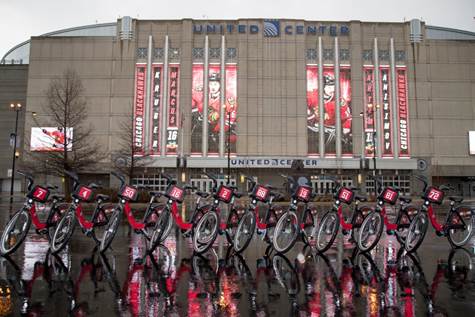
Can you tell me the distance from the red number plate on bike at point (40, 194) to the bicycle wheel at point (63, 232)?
0.55 m

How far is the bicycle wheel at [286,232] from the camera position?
24.3 ft

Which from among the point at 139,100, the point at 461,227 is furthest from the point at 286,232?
the point at 139,100

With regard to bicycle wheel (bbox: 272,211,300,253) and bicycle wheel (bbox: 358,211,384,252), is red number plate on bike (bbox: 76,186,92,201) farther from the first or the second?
bicycle wheel (bbox: 358,211,384,252)

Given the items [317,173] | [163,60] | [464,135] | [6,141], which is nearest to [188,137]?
[163,60]

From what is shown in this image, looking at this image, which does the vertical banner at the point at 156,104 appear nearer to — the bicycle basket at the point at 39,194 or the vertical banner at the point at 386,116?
the vertical banner at the point at 386,116

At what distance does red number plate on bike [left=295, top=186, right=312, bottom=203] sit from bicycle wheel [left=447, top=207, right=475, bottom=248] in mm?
3306

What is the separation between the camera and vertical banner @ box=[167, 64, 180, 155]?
5012 cm

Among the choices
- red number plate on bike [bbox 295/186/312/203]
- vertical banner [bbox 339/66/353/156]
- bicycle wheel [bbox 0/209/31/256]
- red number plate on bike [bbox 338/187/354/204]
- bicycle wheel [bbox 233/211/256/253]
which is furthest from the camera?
vertical banner [bbox 339/66/353/156]

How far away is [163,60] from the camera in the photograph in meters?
51.2

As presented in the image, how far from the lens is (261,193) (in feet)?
25.8

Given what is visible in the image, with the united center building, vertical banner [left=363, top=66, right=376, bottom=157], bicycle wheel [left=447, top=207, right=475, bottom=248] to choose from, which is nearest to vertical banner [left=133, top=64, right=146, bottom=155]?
the united center building

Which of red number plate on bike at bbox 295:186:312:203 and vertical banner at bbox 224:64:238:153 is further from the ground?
vertical banner at bbox 224:64:238:153

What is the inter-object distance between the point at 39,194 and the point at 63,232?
2.94 ft

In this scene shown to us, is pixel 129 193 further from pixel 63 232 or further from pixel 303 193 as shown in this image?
pixel 303 193
